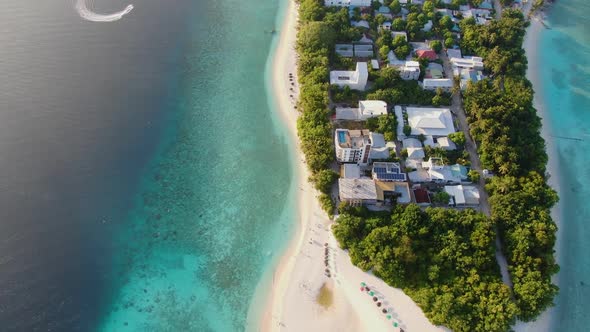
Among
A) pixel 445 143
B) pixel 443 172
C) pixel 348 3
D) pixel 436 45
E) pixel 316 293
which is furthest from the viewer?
pixel 348 3

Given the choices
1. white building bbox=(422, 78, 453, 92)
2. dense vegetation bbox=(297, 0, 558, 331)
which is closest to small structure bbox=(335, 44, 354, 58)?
dense vegetation bbox=(297, 0, 558, 331)

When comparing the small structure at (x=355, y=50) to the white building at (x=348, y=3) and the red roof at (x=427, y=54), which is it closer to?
the red roof at (x=427, y=54)

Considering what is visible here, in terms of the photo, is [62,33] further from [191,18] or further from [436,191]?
[436,191]

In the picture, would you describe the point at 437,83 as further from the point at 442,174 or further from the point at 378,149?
the point at 442,174

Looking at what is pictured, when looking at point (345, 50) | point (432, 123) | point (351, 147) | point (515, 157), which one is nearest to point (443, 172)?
point (432, 123)

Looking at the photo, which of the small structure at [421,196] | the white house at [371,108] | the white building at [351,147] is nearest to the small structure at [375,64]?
the white house at [371,108]

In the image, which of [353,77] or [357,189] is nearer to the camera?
[357,189]

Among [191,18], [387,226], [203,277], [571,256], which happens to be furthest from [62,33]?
[571,256]
